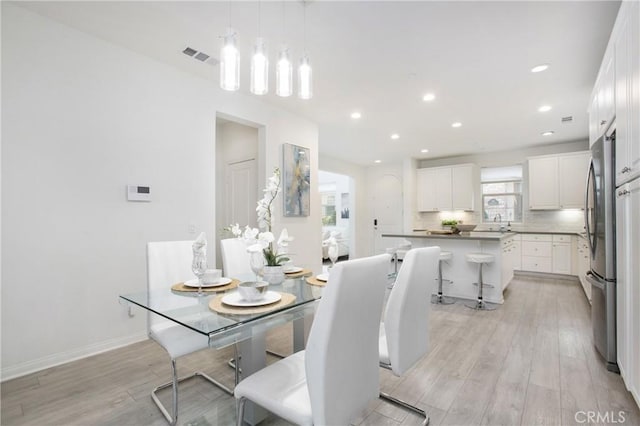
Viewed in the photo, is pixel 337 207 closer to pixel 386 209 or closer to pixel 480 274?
pixel 386 209

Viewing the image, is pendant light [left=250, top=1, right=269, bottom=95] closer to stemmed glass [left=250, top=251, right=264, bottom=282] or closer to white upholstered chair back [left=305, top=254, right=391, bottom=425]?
stemmed glass [left=250, top=251, right=264, bottom=282]

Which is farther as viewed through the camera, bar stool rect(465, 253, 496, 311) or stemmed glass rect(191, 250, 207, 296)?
bar stool rect(465, 253, 496, 311)

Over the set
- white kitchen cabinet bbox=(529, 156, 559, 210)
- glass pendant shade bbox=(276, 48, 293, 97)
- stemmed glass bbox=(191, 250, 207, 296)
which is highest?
glass pendant shade bbox=(276, 48, 293, 97)

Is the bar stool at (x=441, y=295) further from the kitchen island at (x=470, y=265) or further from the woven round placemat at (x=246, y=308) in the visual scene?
the woven round placemat at (x=246, y=308)

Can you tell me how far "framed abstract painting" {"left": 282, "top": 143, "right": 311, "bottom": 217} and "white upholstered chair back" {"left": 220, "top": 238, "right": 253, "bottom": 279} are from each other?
1687 millimetres

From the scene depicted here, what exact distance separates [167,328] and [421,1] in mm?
2846

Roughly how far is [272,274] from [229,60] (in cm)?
143

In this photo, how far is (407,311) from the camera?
159cm

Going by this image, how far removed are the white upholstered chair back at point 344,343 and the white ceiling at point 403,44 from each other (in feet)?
6.87

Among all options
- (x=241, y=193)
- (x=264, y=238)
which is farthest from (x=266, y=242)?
(x=241, y=193)

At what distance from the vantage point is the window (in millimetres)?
6879

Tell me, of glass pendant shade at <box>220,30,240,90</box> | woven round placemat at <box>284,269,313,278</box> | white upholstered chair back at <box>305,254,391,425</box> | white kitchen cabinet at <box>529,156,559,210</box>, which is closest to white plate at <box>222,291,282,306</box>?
white upholstered chair back at <box>305,254,391,425</box>

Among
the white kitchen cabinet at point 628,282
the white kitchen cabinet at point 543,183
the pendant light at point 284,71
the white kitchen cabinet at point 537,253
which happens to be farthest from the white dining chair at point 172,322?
the white kitchen cabinet at point 543,183

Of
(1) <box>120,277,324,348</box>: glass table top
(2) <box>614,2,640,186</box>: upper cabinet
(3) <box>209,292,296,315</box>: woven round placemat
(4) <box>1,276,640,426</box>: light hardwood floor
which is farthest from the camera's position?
(4) <box>1,276,640,426</box>: light hardwood floor
